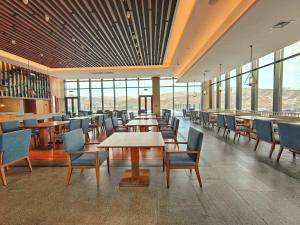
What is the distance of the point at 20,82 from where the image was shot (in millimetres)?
9898

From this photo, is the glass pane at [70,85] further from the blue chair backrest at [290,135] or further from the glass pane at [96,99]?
the blue chair backrest at [290,135]

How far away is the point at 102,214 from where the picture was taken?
2.26m

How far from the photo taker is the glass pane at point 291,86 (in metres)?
6.35

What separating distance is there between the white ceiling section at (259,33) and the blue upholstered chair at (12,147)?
5.15 m

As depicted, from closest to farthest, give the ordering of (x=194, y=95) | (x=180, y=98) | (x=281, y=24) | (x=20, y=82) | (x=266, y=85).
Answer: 1. (x=281, y=24)
2. (x=266, y=85)
3. (x=20, y=82)
4. (x=194, y=95)
5. (x=180, y=98)

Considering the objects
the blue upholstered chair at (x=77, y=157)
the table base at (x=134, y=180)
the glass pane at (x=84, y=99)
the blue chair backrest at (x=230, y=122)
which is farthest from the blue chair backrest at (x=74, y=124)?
the glass pane at (x=84, y=99)

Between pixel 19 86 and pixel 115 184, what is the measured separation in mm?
9962

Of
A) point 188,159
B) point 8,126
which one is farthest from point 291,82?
point 8,126

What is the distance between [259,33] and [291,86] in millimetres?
3497

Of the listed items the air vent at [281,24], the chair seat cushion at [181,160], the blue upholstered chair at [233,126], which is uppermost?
the air vent at [281,24]

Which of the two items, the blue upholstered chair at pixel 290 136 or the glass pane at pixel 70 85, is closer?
the blue upholstered chair at pixel 290 136

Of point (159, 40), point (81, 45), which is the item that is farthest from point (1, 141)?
point (159, 40)

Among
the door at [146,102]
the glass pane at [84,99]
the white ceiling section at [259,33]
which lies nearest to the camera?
the white ceiling section at [259,33]

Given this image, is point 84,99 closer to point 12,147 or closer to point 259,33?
point 12,147
